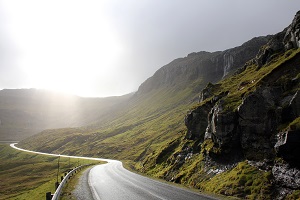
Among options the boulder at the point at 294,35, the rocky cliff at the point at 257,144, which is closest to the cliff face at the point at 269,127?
the rocky cliff at the point at 257,144

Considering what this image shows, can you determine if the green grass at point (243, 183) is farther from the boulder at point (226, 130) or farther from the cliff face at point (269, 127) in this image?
the boulder at point (226, 130)

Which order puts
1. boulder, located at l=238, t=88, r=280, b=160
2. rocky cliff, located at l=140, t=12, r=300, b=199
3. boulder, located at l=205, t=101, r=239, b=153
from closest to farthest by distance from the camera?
rocky cliff, located at l=140, t=12, r=300, b=199 < boulder, located at l=238, t=88, r=280, b=160 < boulder, located at l=205, t=101, r=239, b=153

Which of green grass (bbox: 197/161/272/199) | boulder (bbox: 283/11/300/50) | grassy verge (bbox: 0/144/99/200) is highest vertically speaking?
boulder (bbox: 283/11/300/50)

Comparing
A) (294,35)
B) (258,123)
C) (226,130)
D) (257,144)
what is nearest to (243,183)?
(257,144)

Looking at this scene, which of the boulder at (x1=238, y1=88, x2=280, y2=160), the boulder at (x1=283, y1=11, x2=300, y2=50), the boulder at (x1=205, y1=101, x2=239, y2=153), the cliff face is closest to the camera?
the cliff face

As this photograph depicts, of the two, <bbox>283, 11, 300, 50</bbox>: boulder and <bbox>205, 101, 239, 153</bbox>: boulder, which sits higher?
<bbox>283, 11, 300, 50</bbox>: boulder

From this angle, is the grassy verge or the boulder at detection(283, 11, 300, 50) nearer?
the boulder at detection(283, 11, 300, 50)

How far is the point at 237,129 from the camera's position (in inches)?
1348

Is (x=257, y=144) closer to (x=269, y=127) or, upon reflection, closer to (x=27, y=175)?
(x=269, y=127)

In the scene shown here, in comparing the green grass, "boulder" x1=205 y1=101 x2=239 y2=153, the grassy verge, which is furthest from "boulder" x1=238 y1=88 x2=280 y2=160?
the grassy verge

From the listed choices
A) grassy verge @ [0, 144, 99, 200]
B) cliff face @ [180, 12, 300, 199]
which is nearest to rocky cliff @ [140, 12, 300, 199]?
cliff face @ [180, 12, 300, 199]

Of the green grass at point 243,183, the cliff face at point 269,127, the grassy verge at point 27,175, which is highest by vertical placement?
the cliff face at point 269,127

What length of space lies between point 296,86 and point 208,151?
14678 mm

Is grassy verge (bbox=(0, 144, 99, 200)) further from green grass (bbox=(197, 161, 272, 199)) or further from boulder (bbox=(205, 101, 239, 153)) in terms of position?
green grass (bbox=(197, 161, 272, 199))
